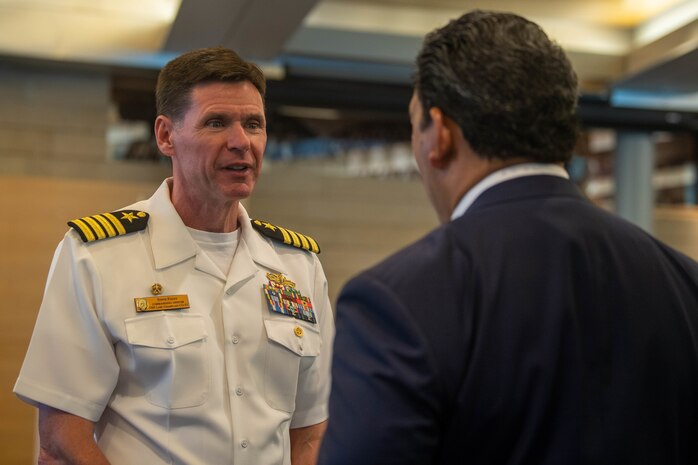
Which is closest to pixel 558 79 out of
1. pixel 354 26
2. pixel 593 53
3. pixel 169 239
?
pixel 169 239

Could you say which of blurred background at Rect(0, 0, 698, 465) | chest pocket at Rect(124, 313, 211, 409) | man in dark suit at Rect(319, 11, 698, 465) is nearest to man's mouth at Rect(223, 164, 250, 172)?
chest pocket at Rect(124, 313, 211, 409)

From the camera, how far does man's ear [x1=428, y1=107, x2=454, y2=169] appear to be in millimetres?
1100

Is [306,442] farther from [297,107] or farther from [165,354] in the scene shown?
[297,107]

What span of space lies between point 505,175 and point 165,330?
93 cm

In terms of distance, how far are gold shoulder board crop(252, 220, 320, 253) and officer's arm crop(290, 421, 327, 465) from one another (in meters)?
0.44

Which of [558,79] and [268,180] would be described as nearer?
[558,79]

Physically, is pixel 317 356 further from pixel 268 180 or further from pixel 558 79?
pixel 268 180

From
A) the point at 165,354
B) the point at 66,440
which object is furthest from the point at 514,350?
the point at 66,440

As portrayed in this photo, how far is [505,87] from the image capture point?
1.07m

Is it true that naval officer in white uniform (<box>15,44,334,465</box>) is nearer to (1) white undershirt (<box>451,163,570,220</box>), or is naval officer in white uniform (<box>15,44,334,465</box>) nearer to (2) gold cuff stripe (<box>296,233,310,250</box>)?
(2) gold cuff stripe (<box>296,233,310,250</box>)

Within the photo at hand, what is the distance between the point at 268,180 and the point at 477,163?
517 centimetres

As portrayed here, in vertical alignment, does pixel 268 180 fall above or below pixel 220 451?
above

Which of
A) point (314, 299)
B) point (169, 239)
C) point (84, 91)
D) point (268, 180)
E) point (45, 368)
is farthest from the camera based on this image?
point (268, 180)

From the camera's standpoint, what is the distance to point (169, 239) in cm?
191
